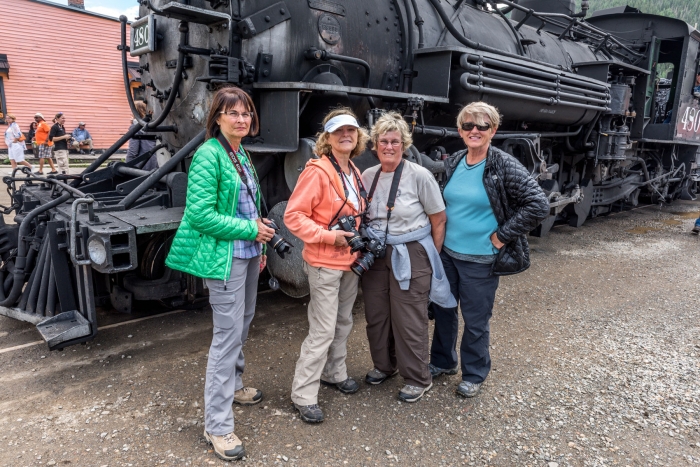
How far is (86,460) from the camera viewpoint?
2.35 meters

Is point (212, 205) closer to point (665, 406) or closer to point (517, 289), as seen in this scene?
point (665, 406)

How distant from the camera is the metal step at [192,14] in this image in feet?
9.79

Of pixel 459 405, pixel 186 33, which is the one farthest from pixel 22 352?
pixel 459 405

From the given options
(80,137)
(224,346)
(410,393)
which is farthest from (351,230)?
(80,137)

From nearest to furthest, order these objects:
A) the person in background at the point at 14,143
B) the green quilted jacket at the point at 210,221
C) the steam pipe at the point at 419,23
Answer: the green quilted jacket at the point at 210,221
the steam pipe at the point at 419,23
the person in background at the point at 14,143

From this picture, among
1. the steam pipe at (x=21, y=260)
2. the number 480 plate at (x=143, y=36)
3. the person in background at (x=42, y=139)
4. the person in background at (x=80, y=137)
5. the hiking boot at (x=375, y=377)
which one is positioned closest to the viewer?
the hiking boot at (x=375, y=377)

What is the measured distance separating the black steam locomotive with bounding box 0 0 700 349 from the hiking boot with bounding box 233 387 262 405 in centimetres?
74

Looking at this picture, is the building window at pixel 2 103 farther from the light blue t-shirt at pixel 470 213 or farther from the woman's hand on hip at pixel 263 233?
the light blue t-shirt at pixel 470 213

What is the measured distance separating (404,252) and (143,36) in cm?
274

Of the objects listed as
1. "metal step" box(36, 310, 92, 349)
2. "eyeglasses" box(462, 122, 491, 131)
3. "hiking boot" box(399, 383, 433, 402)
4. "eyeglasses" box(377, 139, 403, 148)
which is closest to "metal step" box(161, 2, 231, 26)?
"eyeglasses" box(377, 139, 403, 148)

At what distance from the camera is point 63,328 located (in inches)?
121

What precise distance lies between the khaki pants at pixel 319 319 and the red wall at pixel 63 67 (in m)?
17.4

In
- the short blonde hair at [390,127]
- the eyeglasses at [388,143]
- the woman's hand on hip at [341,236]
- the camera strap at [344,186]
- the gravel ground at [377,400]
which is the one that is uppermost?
the short blonde hair at [390,127]

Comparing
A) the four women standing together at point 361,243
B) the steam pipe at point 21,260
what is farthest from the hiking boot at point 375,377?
the steam pipe at point 21,260
